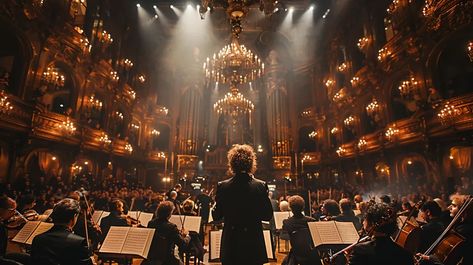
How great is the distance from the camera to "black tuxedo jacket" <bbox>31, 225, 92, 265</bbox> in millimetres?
2046

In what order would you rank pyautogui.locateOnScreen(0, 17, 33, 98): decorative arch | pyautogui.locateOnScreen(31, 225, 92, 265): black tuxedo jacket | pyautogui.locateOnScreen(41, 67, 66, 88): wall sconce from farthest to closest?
pyautogui.locateOnScreen(41, 67, 66, 88): wall sconce → pyautogui.locateOnScreen(0, 17, 33, 98): decorative arch → pyautogui.locateOnScreen(31, 225, 92, 265): black tuxedo jacket

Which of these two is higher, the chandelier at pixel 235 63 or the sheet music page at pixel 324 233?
the chandelier at pixel 235 63

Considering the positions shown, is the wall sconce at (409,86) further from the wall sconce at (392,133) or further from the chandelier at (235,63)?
the chandelier at (235,63)

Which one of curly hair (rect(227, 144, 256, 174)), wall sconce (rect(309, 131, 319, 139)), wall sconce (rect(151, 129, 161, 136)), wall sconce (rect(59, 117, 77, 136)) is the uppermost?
wall sconce (rect(151, 129, 161, 136))

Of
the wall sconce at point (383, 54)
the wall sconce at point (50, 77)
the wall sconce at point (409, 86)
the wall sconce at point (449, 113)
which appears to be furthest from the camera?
the wall sconce at point (383, 54)

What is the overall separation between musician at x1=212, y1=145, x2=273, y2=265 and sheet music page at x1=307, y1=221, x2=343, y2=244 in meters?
1.21

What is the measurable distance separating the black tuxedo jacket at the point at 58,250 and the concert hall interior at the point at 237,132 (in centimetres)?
1

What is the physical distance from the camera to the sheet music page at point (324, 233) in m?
3.35

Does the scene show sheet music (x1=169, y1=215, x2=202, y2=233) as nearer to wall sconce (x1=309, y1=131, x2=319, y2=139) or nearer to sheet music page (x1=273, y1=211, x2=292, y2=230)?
sheet music page (x1=273, y1=211, x2=292, y2=230)

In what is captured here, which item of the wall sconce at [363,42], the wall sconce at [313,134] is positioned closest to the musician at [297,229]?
the wall sconce at [363,42]

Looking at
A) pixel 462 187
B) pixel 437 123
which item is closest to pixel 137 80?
pixel 437 123

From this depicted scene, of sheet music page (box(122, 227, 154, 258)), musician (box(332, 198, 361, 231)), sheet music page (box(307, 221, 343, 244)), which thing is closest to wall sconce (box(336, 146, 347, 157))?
musician (box(332, 198, 361, 231))

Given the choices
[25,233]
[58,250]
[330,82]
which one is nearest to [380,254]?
[58,250]

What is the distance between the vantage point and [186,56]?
22969 millimetres
